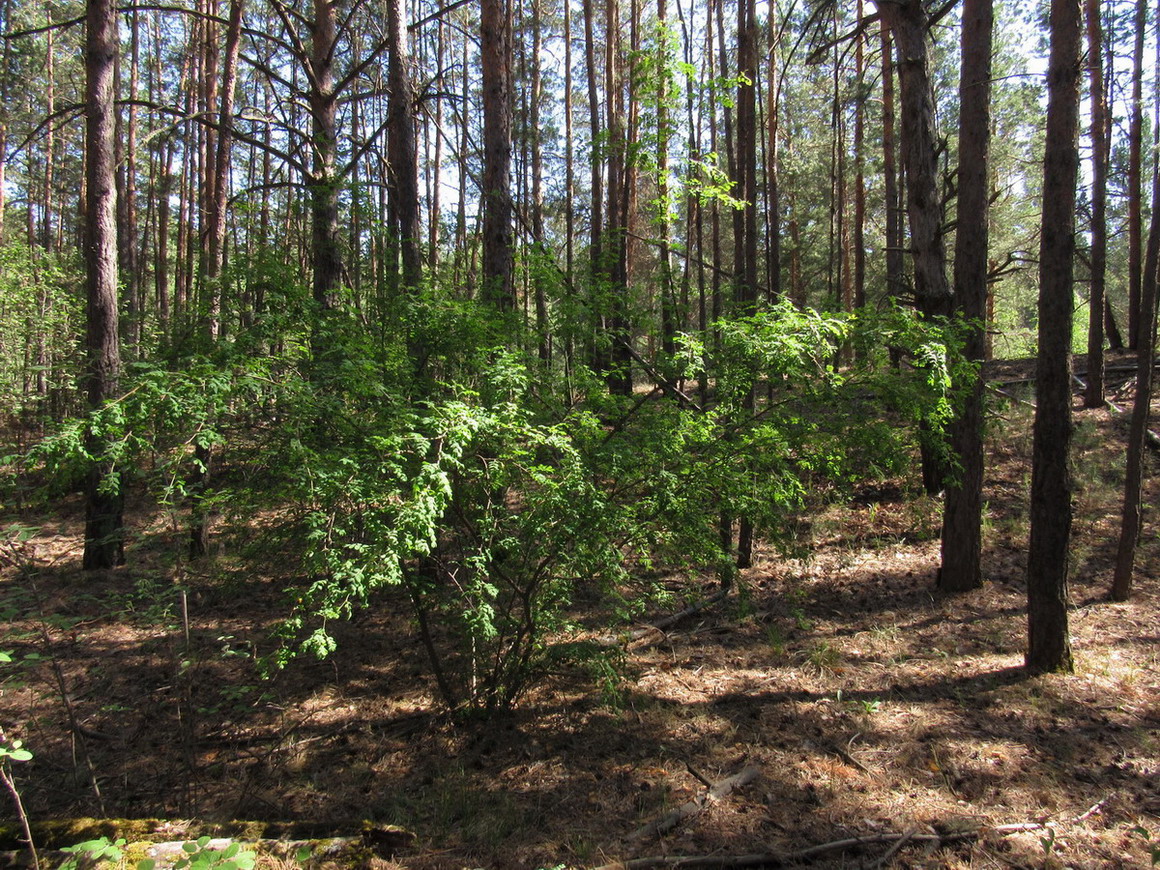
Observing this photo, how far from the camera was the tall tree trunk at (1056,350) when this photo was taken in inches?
209

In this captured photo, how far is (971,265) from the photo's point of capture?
689 cm

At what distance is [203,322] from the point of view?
4.82 m

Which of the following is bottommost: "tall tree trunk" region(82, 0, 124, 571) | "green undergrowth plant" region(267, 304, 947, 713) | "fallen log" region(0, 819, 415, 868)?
"fallen log" region(0, 819, 415, 868)

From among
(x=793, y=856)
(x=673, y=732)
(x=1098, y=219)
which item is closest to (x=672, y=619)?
(x=673, y=732)

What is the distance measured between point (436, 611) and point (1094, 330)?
11827 mm

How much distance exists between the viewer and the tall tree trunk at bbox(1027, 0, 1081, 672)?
17.4ft

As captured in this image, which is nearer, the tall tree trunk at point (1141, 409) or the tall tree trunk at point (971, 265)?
the tall tree trunk at point (1141, 409)

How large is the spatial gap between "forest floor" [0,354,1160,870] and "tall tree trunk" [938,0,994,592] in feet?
1.99

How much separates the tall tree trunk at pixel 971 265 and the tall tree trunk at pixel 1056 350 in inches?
39.6

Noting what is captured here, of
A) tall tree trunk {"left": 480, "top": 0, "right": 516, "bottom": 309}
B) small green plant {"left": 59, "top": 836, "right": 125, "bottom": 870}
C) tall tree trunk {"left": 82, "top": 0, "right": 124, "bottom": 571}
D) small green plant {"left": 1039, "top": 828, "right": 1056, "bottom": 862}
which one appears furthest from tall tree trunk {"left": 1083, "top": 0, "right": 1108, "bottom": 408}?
tall tree trunk {"left": 82, "top": 0, "right": 124, "bottom": 571}

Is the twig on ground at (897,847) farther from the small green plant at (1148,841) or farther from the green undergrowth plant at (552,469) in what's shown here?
the green undergrowth plant at (552,469)

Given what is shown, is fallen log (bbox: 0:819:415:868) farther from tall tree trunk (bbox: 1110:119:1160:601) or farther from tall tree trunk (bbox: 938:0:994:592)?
tall tree trunk (bbox: 1110:119:1160:601)

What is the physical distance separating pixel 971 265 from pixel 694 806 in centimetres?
617

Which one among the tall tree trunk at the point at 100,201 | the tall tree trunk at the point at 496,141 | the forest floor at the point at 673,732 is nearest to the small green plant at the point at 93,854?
the forest floor at the point at 673,732
